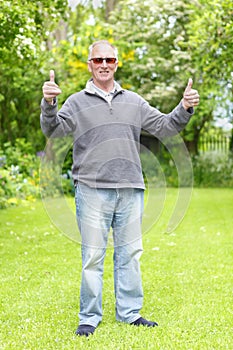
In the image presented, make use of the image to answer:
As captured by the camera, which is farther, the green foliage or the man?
the green foliage

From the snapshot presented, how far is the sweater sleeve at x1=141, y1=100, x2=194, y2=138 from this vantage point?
137 inches

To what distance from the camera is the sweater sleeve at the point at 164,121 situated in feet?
11.4

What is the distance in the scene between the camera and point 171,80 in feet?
48.4

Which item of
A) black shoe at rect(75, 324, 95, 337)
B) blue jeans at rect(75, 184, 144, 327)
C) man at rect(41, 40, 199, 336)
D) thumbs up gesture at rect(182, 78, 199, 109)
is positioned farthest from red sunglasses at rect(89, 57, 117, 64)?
black shoe at rect(75, 324, 95, 337)

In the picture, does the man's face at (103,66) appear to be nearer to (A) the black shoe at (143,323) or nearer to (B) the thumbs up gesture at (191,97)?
(B) the thumbs up gesture at (191,97)

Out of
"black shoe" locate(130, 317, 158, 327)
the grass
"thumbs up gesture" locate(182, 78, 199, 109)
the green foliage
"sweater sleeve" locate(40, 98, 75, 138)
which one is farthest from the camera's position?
the green foliage

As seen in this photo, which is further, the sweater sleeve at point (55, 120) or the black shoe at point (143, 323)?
the black shoe at point (143, 323)

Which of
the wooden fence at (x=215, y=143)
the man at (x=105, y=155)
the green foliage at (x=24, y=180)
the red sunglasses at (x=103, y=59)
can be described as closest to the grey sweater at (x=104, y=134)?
the man at (x=105, y=155)

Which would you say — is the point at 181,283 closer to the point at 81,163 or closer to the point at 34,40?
the point at 81,163

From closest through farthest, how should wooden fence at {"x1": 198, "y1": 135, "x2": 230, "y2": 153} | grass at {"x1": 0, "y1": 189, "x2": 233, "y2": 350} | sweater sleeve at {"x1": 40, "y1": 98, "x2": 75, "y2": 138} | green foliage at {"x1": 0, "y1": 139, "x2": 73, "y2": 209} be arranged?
sweater sleeve at {"x1": 40, "y1": 98, "x2": 75, "y2": 138}
grass at {"x1": 0, "y1": 189, "x2": 233, "y2": 350}
green foliage at {"x1": 0, "y1": 139, "x2": 73, "y2": 209}
wooden fence at {"x1": 198, "y1": 135, "x2": 230, "y2": 153}

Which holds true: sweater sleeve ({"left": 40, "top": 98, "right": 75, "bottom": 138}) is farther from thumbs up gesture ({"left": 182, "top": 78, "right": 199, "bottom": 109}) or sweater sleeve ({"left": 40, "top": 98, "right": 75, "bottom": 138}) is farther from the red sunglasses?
thumbs up gesture ({"left": 182, "top": 78, "right": 199, "bottom": 109})

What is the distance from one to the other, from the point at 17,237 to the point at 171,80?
8247 mm

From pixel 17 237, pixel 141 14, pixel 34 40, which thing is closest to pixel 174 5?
pixel 141 14

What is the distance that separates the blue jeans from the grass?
16 cm
